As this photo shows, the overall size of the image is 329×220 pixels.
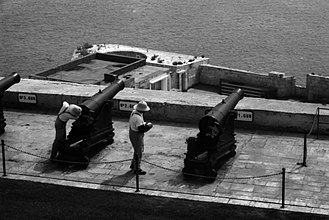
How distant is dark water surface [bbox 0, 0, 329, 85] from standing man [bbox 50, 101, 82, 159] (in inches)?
1815

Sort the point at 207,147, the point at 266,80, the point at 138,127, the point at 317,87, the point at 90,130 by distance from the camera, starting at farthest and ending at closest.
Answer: the point at 266,80, the point at 317,87, the point at 90,130, the point at 138,127, the point at 207,147

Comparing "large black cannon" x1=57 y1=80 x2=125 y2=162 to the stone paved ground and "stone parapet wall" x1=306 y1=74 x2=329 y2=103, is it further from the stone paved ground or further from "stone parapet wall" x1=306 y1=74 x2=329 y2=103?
"stone parapet wall" x1=306 y1=74 x2=329 y2=103

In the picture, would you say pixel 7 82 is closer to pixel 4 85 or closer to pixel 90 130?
pixel 4 85

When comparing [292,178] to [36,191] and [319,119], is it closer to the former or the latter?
[319,119]

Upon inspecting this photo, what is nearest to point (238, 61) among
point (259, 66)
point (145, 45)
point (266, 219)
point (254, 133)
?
point (259, 66)

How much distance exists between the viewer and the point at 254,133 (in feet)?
52.5

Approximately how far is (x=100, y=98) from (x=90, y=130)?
741 mm

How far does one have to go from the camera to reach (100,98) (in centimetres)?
1509

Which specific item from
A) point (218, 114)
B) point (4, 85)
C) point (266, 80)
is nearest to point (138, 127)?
point (218, 114)

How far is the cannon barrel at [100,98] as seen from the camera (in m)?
14.7

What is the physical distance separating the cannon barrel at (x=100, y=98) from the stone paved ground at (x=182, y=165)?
1020 mm

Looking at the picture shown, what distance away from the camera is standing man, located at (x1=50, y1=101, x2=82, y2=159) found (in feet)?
46.8

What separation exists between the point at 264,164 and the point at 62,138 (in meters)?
3.89

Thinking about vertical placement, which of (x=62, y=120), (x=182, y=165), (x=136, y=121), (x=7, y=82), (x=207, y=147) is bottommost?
(x=182, y=165)
